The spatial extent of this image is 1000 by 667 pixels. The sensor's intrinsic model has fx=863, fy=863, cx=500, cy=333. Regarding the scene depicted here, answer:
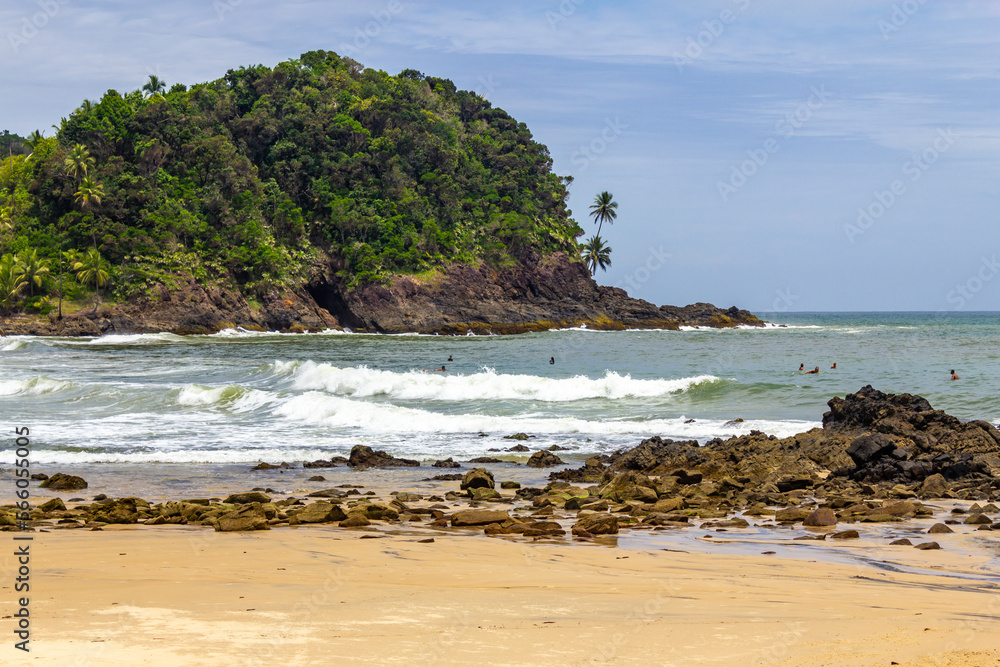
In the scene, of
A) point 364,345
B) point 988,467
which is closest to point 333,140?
point 364,345

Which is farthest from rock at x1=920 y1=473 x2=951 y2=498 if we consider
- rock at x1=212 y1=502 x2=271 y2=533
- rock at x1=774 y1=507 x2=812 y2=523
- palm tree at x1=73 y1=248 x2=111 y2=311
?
palm tree at x1=73 y1=248 x2=111 y2=311

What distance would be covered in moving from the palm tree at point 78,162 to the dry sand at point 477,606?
249ft

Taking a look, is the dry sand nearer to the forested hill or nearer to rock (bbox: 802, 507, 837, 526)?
rock (bbox: 802, 507, 837, 526)

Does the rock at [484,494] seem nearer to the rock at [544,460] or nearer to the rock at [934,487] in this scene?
the rock at [544,460]

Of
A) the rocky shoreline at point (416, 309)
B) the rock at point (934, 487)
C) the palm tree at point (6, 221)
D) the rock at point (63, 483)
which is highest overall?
the palm tree at point (6, 221)

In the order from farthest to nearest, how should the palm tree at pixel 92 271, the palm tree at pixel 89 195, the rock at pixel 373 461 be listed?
the palm tree at pixel 89 195, the palm tree at pixel 92 271, the rock at pixel 373 461

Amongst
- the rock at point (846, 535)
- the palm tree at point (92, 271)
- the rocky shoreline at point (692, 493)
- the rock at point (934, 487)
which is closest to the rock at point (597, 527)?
the rocky shoreline at point (692, 493)

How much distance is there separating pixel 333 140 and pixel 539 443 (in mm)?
78526

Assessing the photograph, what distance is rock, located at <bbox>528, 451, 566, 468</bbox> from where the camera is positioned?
1531cm

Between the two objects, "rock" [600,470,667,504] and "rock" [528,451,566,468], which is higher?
"rock" [600,470,667,504]

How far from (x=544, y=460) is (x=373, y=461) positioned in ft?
9.99

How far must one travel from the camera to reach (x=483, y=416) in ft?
72.4

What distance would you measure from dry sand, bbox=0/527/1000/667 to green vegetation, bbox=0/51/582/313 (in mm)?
73066

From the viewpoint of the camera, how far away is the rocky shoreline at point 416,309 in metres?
73.2
